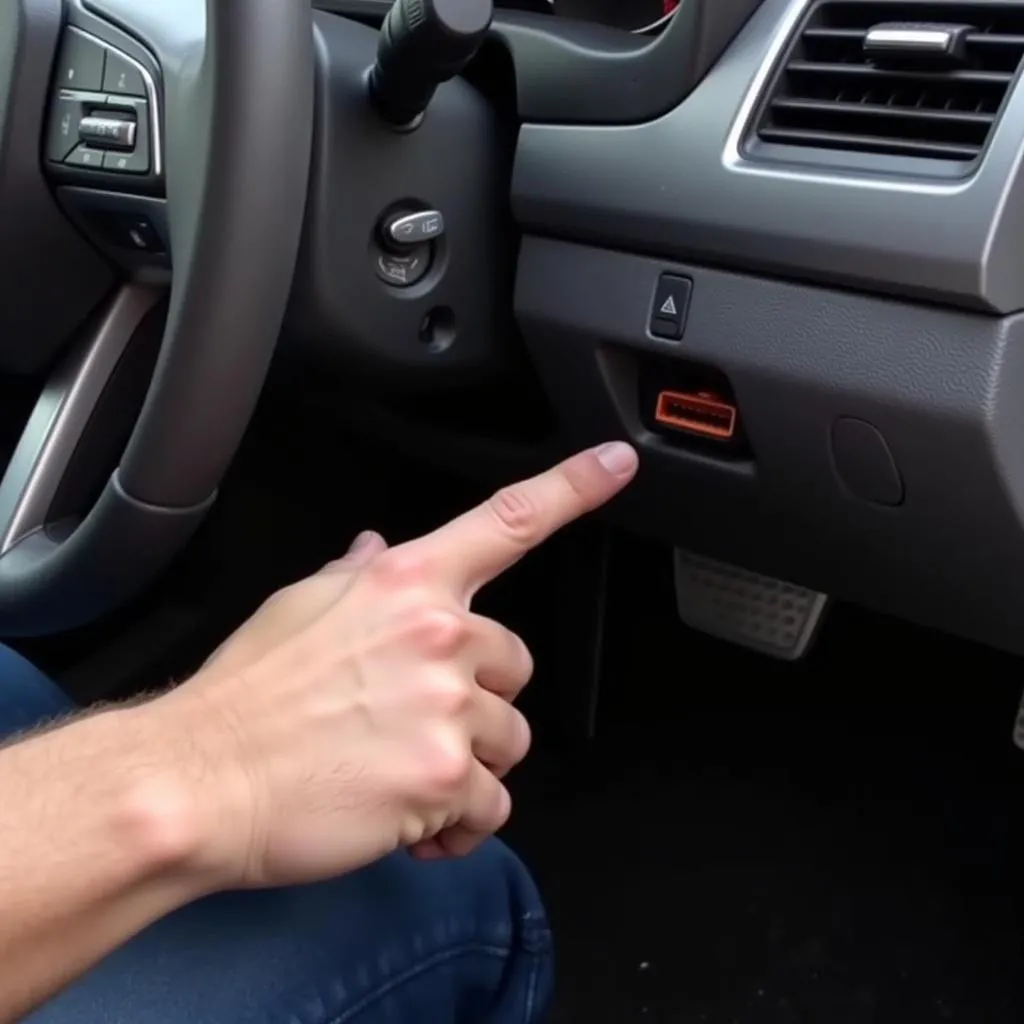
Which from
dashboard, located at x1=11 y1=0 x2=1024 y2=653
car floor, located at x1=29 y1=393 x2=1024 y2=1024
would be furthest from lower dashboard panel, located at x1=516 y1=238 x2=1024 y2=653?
car floor, located at x1=29 y1=393 x2=1024 y2=1024

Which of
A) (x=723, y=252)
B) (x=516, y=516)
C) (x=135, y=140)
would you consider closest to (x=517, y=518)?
(x=516, y=516)

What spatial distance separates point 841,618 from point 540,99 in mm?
595

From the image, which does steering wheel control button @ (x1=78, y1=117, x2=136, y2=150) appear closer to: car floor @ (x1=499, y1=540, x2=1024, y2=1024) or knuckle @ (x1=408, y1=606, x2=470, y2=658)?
knuckle @ (x1=408, y1=606, x2=470, y2=658)

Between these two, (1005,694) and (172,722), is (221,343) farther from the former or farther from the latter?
(1005,694)

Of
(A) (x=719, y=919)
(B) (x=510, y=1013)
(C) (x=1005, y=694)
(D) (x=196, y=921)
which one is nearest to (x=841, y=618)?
(C) (x=1005, y=694)

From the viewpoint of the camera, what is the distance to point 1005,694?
3.88ft

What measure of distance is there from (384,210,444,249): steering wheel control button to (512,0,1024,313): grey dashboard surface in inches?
2.3

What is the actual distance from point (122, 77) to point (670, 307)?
31cm

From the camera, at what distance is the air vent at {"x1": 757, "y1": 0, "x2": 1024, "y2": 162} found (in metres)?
Result: 0.64

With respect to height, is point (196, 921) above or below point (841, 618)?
above

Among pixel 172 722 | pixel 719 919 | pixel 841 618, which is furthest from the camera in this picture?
pixel 841 618

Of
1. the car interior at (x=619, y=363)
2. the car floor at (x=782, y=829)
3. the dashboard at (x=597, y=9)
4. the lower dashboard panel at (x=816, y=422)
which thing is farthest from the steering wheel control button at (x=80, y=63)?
the car floor at (x=782, y=829)

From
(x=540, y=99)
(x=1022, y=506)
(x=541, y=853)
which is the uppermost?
(x=540, y=99)

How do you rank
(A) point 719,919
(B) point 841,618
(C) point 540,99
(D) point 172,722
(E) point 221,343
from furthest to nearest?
(B) point 841,618, (A) point 719,919, (C) point 540,99, (E) point 221,343, (D) point 172,722
